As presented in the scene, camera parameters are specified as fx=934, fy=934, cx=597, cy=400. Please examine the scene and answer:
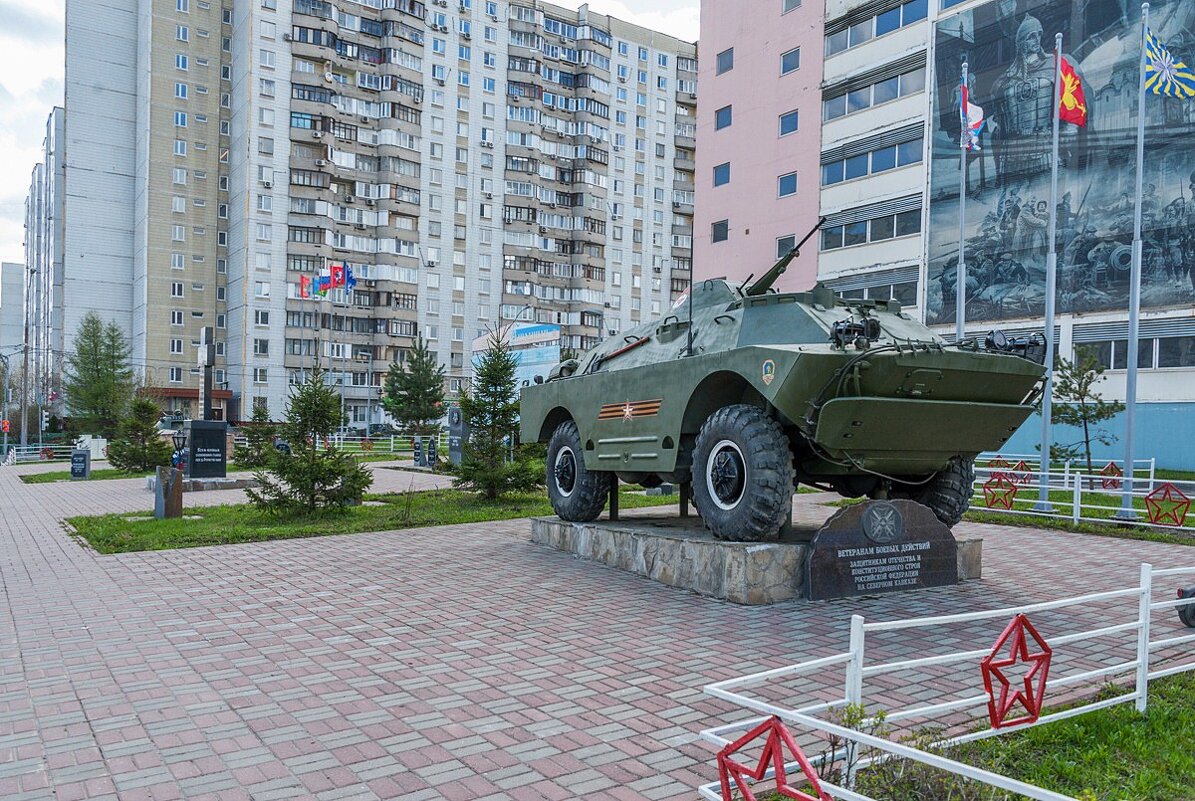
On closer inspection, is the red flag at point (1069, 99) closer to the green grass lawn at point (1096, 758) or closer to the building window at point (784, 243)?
the green grass lawn at point (1096, 758)

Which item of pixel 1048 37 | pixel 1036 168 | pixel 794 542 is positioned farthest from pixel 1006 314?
pixel 794 542

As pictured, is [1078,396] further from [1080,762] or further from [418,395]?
[418,395]

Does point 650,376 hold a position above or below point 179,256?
below

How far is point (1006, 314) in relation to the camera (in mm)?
29547

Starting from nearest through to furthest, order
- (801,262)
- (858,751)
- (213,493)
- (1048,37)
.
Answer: (858,751) < (213,493) < (1048,37) < (801,262)

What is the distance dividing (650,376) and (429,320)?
5588 centimetres

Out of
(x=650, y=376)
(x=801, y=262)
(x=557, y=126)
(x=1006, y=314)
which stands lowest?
(x=650, y=376)

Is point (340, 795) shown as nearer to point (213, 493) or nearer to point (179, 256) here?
point (213, 493)

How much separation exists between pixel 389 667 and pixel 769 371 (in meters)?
3.70

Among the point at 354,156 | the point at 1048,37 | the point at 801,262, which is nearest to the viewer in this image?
the point at 1048,37

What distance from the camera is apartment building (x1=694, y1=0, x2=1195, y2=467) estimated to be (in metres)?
26.1

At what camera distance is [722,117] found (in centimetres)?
3947

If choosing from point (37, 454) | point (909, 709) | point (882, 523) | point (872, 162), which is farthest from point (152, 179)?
point (909, 709)

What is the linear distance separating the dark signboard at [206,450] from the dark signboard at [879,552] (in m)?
18.3
